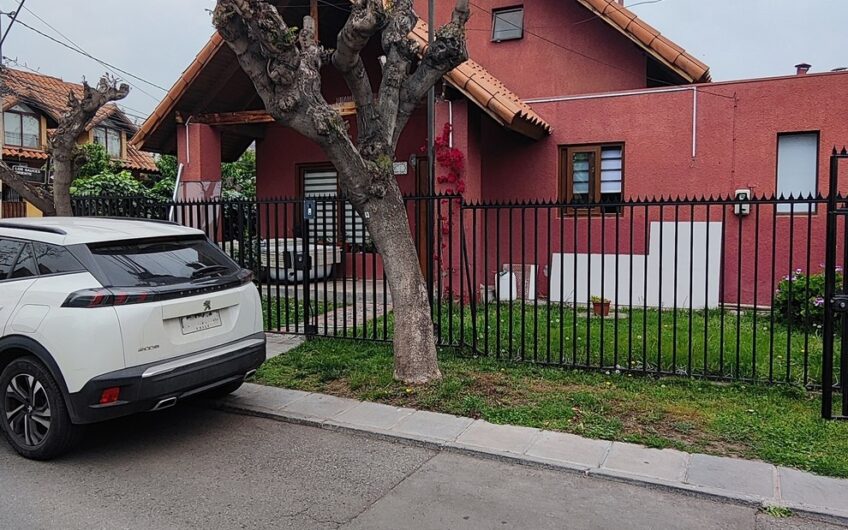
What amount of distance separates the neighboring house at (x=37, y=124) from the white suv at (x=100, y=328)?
2041cm

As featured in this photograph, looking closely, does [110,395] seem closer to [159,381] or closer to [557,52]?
[159,381]

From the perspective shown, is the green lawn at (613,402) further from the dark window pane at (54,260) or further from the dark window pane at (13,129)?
the dark window pane at (13,129)

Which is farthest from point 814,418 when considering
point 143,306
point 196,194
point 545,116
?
point 196,194

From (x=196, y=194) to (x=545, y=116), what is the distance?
7043mm

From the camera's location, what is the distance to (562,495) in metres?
4.18

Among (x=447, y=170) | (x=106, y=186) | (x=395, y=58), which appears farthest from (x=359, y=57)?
(x=106, y=186)

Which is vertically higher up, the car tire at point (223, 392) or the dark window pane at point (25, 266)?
the dark window pane at point (25, 266)

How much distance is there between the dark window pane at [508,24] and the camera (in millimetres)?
12898

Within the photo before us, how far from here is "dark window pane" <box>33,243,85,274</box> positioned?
475cm

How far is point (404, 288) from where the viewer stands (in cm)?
632

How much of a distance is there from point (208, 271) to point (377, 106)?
2.29 metres

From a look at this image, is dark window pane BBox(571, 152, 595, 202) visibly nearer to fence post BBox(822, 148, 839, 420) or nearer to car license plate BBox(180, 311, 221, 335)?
fence post BBox(822, 148, 839, 420)

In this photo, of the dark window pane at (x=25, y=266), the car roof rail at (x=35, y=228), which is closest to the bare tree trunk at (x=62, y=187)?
the car roof rail at (x=35, y=228)

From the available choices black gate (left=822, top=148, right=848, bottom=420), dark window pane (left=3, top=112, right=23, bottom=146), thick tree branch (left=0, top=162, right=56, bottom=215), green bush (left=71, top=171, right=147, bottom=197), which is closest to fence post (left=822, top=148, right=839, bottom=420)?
black gate (left=822, top=148, right=848, bottom=420)
